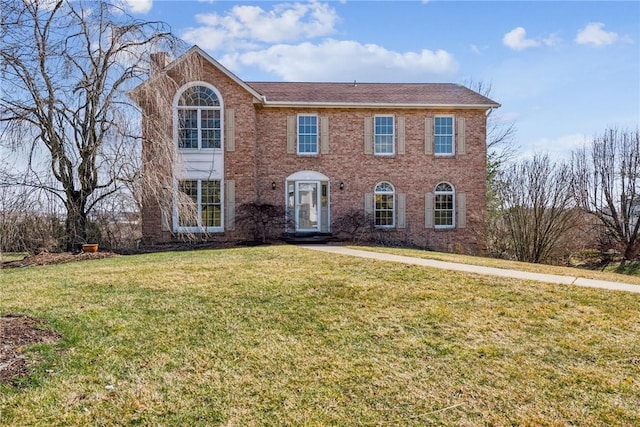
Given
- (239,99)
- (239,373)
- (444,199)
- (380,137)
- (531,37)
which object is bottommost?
(239,373)

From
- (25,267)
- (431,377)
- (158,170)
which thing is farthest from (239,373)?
(158,170)

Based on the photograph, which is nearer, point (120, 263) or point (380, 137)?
point (120, 263)

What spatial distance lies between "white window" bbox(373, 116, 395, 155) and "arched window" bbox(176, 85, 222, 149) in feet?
21.0

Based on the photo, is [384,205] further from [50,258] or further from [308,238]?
[50,258]

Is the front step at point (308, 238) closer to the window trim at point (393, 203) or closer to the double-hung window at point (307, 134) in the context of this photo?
the window trim at point (393, 203)

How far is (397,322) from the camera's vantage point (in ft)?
18.5

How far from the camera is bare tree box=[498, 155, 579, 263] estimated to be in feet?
52.3

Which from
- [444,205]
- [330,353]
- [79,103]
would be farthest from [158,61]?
[330,353]

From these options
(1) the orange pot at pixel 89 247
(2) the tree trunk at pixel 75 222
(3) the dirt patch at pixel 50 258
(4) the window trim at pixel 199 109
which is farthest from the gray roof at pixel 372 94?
(3) the dirt patch at pixel 50 258

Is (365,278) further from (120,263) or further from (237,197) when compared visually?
(237,197)

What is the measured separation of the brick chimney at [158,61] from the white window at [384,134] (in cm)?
848

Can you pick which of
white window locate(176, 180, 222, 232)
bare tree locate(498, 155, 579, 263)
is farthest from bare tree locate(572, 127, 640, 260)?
white window locate(176, 180, 222, 232)

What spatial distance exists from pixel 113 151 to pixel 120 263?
166 inches

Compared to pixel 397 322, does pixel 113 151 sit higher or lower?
higher
